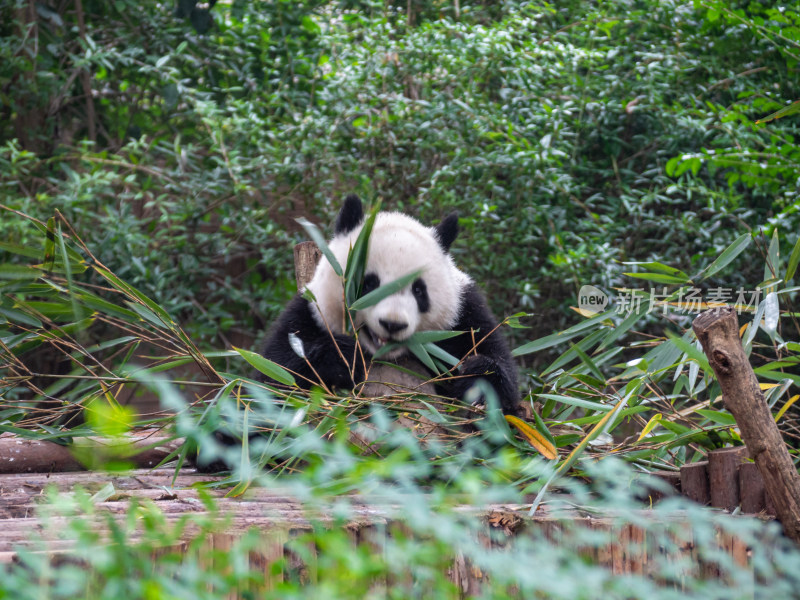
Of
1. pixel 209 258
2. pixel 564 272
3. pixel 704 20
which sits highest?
pixel 704 20

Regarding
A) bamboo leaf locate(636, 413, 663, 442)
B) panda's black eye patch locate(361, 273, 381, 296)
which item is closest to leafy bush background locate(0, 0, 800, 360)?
panda's black eye patch locate(361, 273, 381, 296)

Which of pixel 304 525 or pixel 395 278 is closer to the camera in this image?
pixel 304 525

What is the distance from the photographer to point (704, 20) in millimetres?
4262

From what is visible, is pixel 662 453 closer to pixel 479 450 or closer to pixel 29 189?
pixel 479 450

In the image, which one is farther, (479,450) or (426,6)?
(426,6)

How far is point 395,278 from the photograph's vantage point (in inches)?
94.8

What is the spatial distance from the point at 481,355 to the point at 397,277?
367 millimetres

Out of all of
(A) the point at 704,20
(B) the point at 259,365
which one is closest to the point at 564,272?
(A) the point at 704,20

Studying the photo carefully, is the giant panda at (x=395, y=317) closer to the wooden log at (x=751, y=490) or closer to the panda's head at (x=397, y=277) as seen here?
the panda's head at (x=397, y=277)

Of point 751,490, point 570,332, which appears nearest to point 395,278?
point 570,332

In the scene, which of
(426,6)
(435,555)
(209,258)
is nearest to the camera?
(435,555)

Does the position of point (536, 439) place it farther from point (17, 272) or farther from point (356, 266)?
point (17, 272)

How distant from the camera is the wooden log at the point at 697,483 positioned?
70.3 inches

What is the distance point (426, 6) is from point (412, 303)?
3.56 metres
